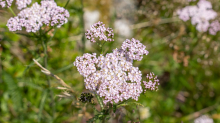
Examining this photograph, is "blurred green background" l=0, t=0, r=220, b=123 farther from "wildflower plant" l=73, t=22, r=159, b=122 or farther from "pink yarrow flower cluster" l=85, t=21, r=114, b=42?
"wildflower plant" l=73, t=22, r=159, b=122

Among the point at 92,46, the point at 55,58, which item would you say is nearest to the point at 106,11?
the point at 92,46

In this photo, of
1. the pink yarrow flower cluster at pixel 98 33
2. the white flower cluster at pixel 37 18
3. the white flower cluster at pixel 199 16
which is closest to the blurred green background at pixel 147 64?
the white flower cluster at pixel 199 16

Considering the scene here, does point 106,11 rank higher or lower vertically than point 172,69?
higher

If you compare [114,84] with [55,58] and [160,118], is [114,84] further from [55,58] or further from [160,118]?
[160,118]

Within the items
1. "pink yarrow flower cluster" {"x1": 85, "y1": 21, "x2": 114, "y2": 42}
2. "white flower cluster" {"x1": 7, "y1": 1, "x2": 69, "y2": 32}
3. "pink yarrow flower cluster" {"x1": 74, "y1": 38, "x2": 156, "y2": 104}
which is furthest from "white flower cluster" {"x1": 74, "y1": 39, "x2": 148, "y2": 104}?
"white flower cluster" {"x1": 7, "y1": 1, "x2": 69, "y2": 32}

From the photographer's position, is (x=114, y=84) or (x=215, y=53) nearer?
(x=114, y=84)

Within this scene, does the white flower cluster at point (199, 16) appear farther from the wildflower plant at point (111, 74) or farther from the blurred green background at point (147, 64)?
the wildflower plant at point (111, 74)

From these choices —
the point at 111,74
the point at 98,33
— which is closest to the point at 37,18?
the point at 98,33
